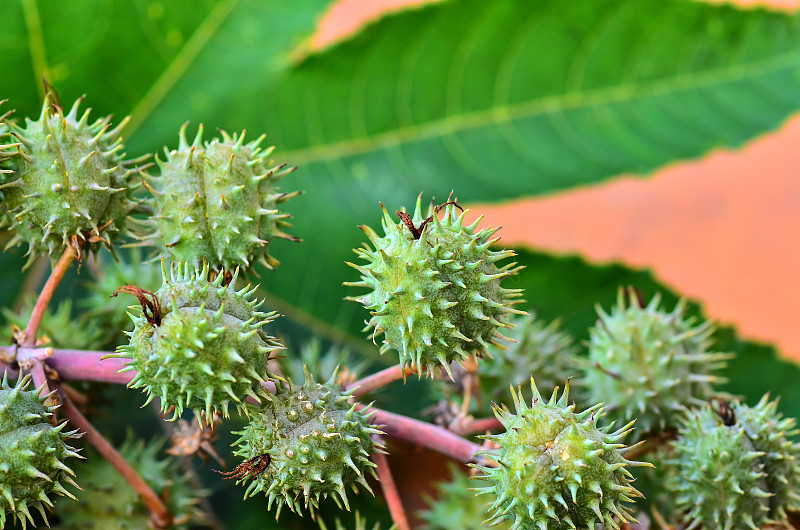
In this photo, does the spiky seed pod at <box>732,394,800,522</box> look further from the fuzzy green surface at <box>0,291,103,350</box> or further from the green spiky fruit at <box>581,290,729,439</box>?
the fuzzy green surface at <box>0,291,103,350</box>

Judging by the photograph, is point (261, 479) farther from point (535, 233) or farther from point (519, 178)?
point (535, 233)

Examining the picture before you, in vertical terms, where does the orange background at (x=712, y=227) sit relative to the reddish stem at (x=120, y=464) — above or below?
above

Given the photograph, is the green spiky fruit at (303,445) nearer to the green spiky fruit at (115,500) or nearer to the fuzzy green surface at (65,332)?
the green spiky fruit at (115,500)

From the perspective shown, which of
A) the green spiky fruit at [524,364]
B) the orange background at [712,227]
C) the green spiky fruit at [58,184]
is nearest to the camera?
the green spiky fruit at [58,184]

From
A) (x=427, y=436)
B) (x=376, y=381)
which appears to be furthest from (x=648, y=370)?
(x=376, y=381)

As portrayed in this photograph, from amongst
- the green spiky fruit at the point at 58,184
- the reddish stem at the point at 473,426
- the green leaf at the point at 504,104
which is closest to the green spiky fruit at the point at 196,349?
the green spiky fruit at the point at 58,184

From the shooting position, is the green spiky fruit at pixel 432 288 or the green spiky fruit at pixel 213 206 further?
the green spiky fruit at pixel 213 206

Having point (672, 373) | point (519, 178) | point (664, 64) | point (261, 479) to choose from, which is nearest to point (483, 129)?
point (519, 178)
